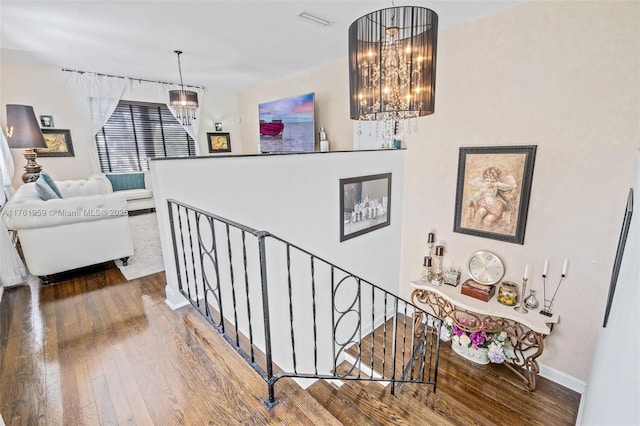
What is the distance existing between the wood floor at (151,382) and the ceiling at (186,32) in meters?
2.69

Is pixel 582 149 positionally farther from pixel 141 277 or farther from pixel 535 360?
pixel 141 277

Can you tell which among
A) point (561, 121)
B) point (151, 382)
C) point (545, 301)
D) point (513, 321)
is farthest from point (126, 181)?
point (545, 301)

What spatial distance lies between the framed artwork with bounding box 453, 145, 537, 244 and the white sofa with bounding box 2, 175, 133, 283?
3902 mm

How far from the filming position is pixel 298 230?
3084 mm

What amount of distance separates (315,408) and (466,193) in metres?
2.90

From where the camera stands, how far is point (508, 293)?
3.11 metres

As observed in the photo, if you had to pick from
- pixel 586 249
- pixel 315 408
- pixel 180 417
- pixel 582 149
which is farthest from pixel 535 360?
pixel 180 417

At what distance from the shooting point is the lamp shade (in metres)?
3.88

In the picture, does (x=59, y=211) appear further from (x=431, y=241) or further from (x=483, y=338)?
(x=483, y=338)

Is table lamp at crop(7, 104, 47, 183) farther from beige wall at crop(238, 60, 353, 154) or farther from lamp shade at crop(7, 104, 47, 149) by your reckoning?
beige wall at crop(238, 60, 353, 154)

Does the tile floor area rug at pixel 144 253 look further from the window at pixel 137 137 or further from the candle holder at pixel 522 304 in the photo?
the candle holder at pixel 522 304

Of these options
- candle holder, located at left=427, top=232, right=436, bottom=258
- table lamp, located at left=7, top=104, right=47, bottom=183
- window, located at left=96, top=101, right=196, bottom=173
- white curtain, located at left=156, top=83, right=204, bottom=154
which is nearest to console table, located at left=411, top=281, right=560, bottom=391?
candle holder, located at left=427, top=232, right=436, bottom=258

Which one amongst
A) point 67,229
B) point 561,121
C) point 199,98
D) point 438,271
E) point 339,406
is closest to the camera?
point 339,406

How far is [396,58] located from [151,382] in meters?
2.37
